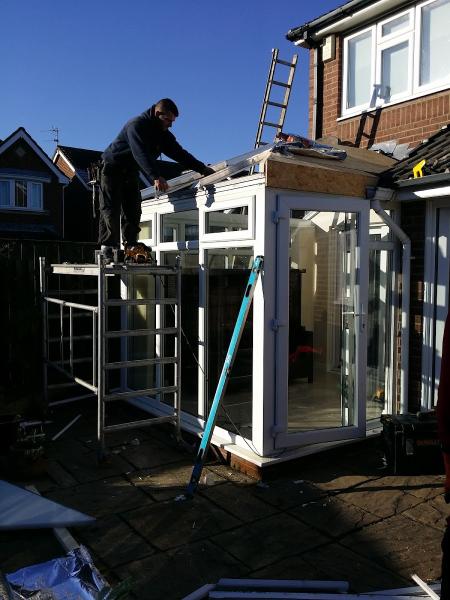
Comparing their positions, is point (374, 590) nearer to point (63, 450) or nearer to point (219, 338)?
point (219, 338)

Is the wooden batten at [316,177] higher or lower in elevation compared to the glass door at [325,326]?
higher

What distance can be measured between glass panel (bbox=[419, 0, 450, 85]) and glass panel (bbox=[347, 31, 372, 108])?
0.88 meters

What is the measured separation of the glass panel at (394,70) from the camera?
696cm

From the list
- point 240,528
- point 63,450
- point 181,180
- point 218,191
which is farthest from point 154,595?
point 181,180

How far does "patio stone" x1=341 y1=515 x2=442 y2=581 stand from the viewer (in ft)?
10.7

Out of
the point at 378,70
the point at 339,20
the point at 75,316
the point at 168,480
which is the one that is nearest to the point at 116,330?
the point at 75,316

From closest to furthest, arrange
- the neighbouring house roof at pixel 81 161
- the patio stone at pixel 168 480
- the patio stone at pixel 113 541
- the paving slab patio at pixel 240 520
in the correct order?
the paving slab patio at pixel 240 520 < the patio stone at pixel 113 541 < the patio stone at pixel 168 480 < the neighbouring house roof at pixel 81 161

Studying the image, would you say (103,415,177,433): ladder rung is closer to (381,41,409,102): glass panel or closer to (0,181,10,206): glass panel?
(381,41,409,102): glass panel

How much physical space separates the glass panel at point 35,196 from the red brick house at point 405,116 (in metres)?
20.4

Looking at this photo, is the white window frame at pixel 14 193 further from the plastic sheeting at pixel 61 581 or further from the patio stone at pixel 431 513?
the patio stone at pixel 431 513

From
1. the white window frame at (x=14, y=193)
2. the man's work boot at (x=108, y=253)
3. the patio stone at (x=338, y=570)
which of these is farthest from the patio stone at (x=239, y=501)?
the white window frame at (x=14, y=193)

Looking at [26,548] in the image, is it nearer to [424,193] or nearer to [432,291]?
[432,291]

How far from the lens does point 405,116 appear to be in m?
6.79

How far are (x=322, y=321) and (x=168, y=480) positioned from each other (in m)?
2.03
